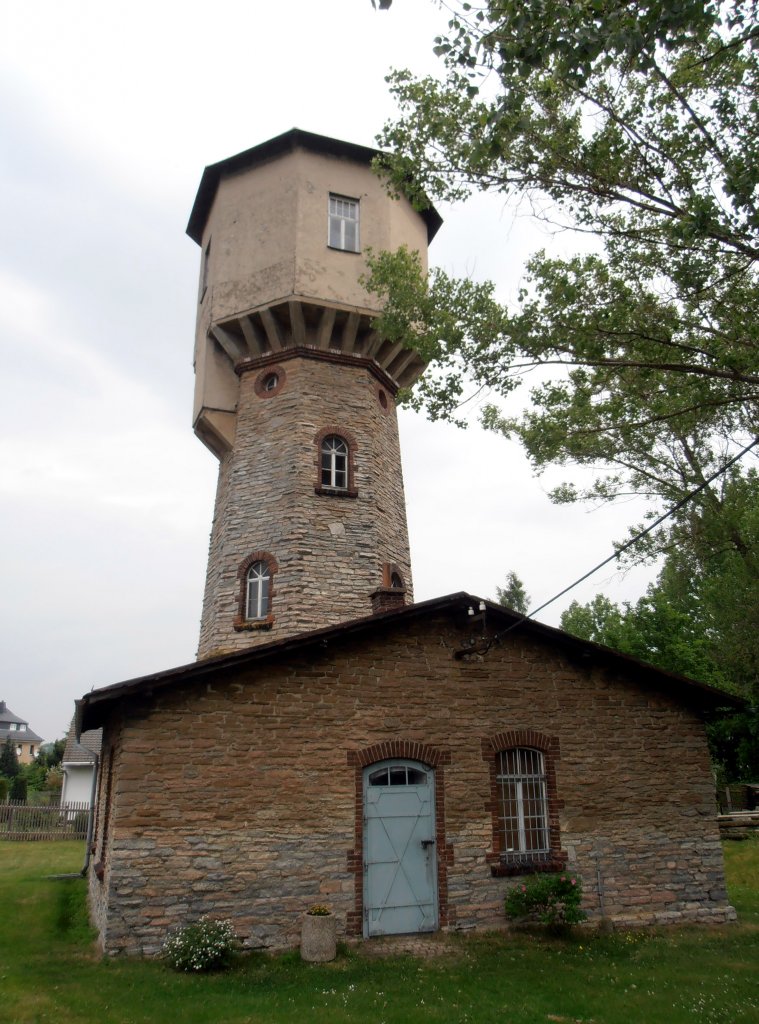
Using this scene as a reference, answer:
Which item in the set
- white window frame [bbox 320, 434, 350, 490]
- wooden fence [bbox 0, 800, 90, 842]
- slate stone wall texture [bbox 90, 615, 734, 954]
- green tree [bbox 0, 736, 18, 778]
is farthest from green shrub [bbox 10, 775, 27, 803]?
white window frame [bbox 320, 434, 350, 490]

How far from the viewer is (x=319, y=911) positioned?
9.44 m

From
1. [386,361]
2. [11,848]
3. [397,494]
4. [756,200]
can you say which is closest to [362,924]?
[397,494]

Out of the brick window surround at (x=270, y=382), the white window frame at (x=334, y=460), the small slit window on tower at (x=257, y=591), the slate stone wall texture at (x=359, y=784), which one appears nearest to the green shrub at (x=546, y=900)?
the slate stone wall texture at (x=359, y=784)

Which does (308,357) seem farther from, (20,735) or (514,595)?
(20,735)

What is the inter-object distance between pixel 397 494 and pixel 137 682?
7971 mm

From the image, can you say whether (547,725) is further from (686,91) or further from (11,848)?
(11,848)

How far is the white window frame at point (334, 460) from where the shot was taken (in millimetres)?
14988

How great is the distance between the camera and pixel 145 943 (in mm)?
8883

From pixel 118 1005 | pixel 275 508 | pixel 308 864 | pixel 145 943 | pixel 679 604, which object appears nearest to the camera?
pixel 118 1005

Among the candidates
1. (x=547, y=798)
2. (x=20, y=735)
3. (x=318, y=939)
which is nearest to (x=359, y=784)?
(x=318, y=939)

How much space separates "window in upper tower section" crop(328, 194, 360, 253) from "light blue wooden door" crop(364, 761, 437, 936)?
421 inches

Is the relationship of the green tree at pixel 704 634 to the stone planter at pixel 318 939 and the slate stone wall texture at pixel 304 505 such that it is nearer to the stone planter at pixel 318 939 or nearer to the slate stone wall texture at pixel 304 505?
the slate stone wall texture at pixel 304 505

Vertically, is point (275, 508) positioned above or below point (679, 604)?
below

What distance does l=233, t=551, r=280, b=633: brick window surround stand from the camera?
13703 millimetres
